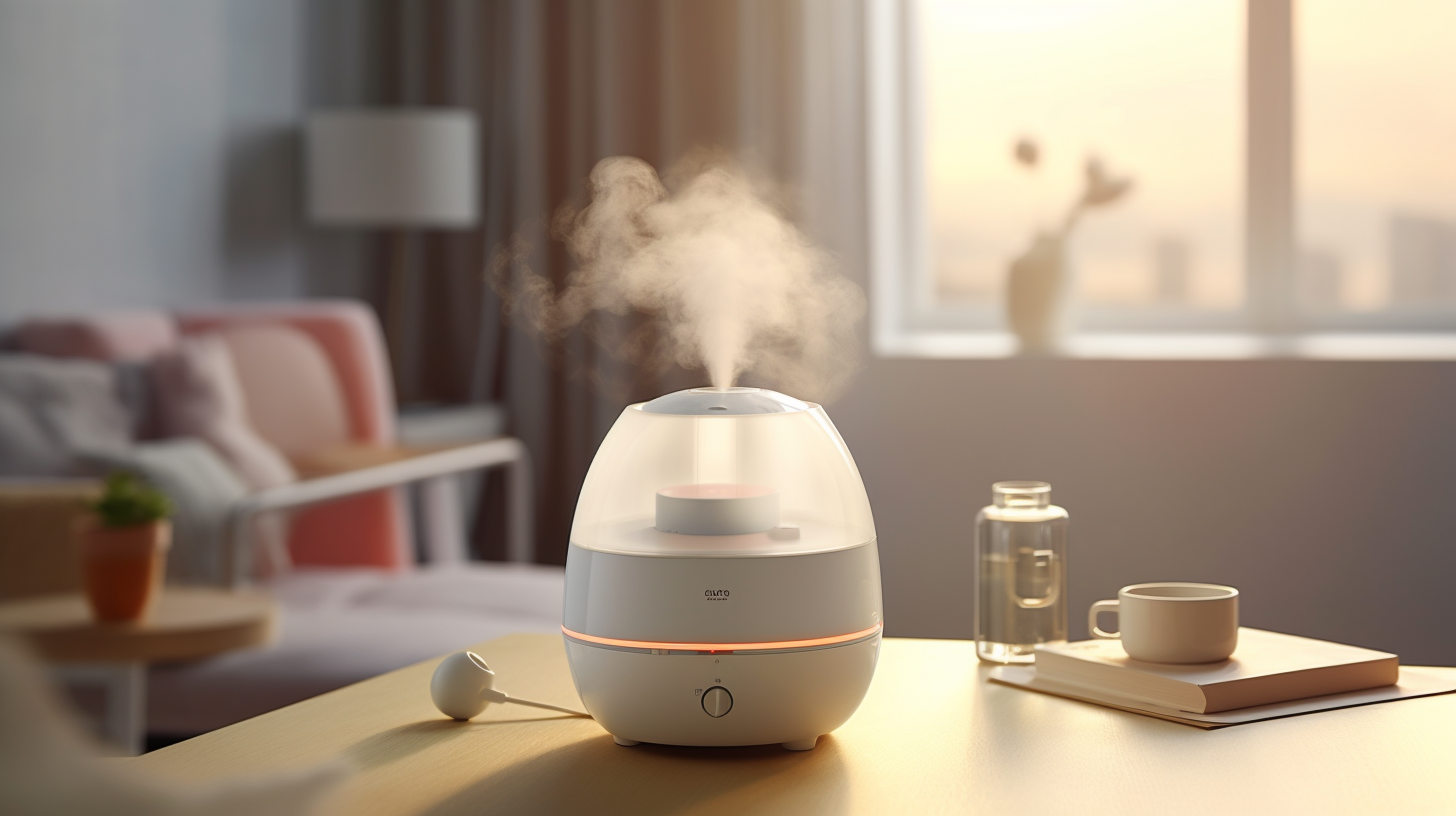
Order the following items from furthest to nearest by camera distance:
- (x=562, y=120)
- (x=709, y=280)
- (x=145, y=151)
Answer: (x=562, y=120) → (x=145, y=151) → (x=709, y=280)

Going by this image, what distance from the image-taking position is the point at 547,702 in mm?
1004

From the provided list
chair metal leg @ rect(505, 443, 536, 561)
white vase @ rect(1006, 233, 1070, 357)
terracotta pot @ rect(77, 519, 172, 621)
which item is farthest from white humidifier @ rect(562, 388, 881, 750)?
white vase @ rect(1006, 233, 1070, 357)

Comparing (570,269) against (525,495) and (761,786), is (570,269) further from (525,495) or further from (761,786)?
(761,786)

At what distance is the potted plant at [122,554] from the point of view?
1.88 meters

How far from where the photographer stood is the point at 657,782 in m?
0.81

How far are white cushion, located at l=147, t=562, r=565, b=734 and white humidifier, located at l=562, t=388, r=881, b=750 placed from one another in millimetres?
1256

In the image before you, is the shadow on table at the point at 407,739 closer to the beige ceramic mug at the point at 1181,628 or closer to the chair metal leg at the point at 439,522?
the beige ceramic mug at the point at 1181,628

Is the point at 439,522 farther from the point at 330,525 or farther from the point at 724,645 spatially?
the point at 724,645

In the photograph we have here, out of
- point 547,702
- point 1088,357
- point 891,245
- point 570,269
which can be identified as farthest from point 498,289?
point 547,702

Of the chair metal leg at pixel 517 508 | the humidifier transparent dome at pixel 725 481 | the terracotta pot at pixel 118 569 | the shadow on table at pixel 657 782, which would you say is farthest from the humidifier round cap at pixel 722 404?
the chair metal leg at pixel 517 508

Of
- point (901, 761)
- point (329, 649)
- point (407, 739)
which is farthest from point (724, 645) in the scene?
point (329, 649)

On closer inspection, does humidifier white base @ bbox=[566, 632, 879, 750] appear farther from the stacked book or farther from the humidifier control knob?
the stacked book

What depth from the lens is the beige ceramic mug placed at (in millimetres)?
971

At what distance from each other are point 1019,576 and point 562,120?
3008mm
